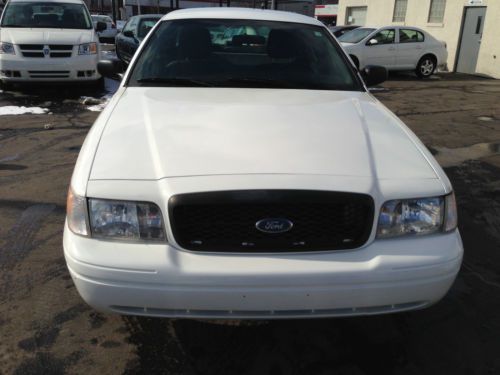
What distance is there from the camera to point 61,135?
6652 mm

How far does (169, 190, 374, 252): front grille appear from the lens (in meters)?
2.06

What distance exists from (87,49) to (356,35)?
8482mm

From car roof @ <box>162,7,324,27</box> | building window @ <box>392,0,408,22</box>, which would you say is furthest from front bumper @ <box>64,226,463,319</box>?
building window @ <box>392,0,408,22</box>

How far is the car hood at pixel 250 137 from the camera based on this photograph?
222cm

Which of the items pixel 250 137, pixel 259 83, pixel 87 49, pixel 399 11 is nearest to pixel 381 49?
pixel 399 11

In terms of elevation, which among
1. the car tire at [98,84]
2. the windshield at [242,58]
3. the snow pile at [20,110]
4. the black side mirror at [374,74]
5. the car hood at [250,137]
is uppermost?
the windshield at [242,58]

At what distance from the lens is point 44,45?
8953 millimetres

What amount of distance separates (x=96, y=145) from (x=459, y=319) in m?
2.24

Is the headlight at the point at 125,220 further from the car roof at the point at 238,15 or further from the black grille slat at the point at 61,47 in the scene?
the black grille slat at the point at 61,47

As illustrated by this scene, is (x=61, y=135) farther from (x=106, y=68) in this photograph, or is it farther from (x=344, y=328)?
(x=344, y=328)

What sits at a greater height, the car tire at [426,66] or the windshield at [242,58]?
the windshield at [242,58]

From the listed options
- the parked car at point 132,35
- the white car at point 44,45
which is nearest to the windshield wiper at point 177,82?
the white car at point 44,45

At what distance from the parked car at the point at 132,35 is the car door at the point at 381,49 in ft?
19.4

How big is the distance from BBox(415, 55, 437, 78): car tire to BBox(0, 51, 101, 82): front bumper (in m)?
9.80
